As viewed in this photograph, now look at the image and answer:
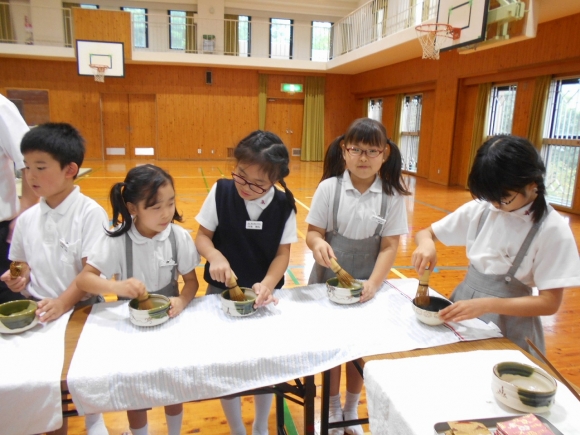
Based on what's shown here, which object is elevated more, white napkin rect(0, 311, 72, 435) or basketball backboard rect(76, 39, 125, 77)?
basketball backboard rect(76, 39, 125, 77)

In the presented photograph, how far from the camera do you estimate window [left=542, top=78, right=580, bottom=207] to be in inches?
244

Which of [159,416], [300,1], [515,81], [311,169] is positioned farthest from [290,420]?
[300,1]

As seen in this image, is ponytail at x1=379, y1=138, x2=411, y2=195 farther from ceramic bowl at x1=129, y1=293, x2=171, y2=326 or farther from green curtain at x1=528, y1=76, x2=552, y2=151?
green curtain at x1=528, y1=76, x2=552, y2=151

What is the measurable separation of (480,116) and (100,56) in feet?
29.9

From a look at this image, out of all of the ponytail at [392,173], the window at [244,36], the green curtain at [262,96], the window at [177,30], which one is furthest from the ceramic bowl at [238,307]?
the window at [244,36]

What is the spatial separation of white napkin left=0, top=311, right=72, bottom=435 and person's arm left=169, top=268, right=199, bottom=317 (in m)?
0.31

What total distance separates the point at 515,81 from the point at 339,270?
24.7 feet

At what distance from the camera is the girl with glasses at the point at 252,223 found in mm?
1391

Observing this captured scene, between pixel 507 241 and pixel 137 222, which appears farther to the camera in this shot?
pixel 137 222

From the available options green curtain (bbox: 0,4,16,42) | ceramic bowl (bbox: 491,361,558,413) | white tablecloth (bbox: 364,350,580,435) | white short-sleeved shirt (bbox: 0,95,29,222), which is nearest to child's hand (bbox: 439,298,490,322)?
white tablecloth (bbox: 364,350,580,435)

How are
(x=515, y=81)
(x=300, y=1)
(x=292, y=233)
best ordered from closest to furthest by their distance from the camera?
1. (x=292, y=233)
2. (x=515, y=81)
3. (x=300, y=1)

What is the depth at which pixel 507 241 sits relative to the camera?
124cm

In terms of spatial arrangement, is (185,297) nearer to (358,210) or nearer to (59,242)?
(59,242)

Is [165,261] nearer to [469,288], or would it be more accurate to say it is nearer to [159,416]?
[159,416]
